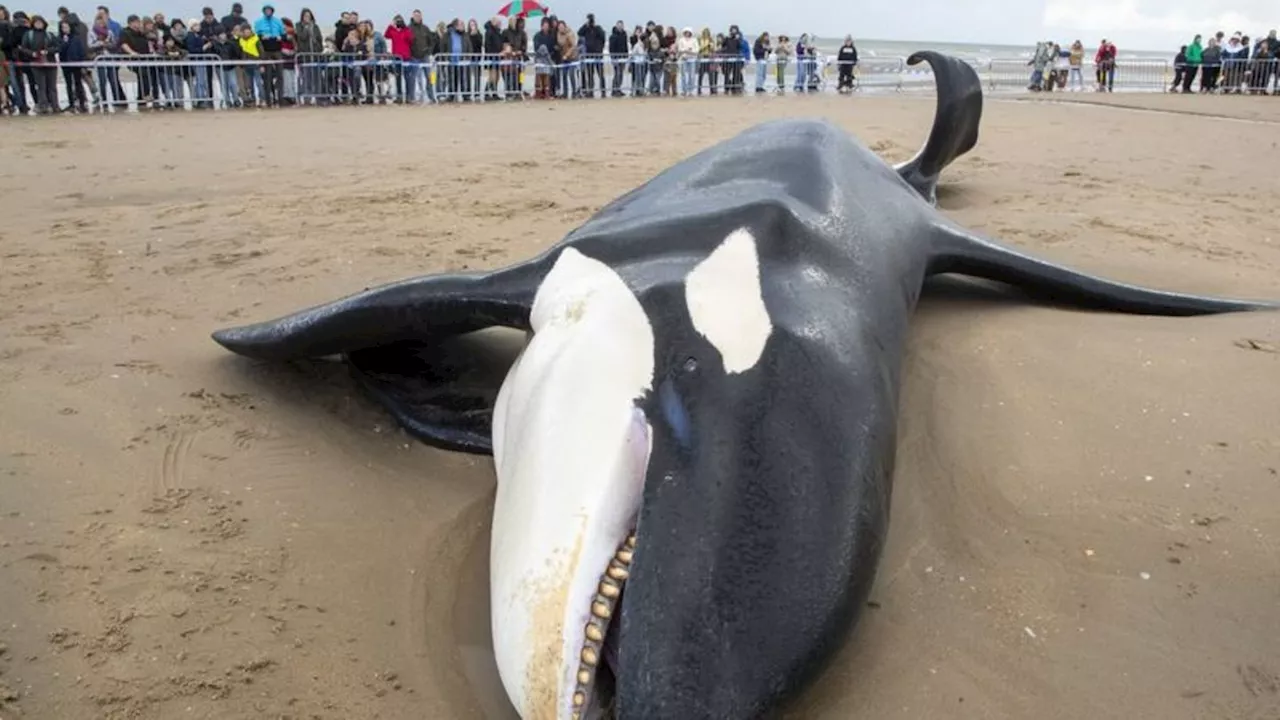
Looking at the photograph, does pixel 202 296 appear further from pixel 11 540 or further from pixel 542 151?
pixel 542 151

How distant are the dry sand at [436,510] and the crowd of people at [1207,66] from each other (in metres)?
24.0

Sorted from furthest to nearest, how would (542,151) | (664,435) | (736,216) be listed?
(542,151) → (736,216) → (664,435)

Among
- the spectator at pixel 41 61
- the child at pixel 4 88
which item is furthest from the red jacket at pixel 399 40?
the child at pixel 4 88

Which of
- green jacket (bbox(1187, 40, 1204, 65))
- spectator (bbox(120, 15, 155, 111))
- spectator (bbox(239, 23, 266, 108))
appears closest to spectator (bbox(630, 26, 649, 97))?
spectator (bbox(239, 23, 266, 108))

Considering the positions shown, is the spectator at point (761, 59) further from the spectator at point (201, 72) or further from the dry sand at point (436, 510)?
the dry sand at point (436, 510)

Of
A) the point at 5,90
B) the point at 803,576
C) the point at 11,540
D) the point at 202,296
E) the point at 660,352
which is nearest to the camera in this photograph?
the point at 803,576

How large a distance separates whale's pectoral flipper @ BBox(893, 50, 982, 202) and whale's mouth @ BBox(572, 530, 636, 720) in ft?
18.0

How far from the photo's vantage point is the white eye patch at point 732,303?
281 cm

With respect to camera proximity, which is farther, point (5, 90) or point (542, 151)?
point (5, 90)

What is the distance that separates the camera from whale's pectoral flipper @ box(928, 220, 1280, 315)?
496 cm

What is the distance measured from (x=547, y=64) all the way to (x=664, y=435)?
71.5 feet

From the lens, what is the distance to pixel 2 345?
4.69m

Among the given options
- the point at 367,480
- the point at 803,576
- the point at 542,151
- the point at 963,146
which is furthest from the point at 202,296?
the point at 542,151

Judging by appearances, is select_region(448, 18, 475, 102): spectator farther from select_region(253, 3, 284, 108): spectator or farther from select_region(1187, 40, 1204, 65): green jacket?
select_region(1187, 40, 1204, 65): green jacket
